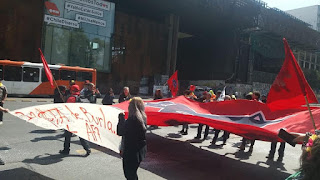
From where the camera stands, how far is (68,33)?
99.9 ft

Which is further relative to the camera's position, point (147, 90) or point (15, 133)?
point (147, 90)

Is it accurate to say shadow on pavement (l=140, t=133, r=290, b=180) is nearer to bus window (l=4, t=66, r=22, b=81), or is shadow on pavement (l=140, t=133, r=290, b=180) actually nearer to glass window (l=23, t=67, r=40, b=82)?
glass window (l=23, t=67, r=40, b=82)

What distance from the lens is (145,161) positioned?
6684 millimetres

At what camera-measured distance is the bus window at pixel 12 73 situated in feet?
70.7

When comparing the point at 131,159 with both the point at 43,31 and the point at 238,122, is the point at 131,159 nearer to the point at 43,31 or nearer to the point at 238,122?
the point at 238,122

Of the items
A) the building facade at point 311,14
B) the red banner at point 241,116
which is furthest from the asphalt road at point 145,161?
the building facade at point 311,14

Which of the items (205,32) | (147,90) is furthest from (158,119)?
(205,32)

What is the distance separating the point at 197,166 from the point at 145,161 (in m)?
1.19

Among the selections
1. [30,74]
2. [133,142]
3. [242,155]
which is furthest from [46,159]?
[30,74]

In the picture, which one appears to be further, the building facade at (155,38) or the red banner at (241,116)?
the building facade at (155,38)

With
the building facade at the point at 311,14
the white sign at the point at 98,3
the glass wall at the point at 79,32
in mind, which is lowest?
the glass wall at the point at 79,32

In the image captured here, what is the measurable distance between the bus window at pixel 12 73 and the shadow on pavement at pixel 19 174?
60.9ft

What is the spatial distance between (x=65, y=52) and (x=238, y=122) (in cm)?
2740

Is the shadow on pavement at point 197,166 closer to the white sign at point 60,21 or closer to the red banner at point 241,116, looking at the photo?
the red banner at point 241,116
